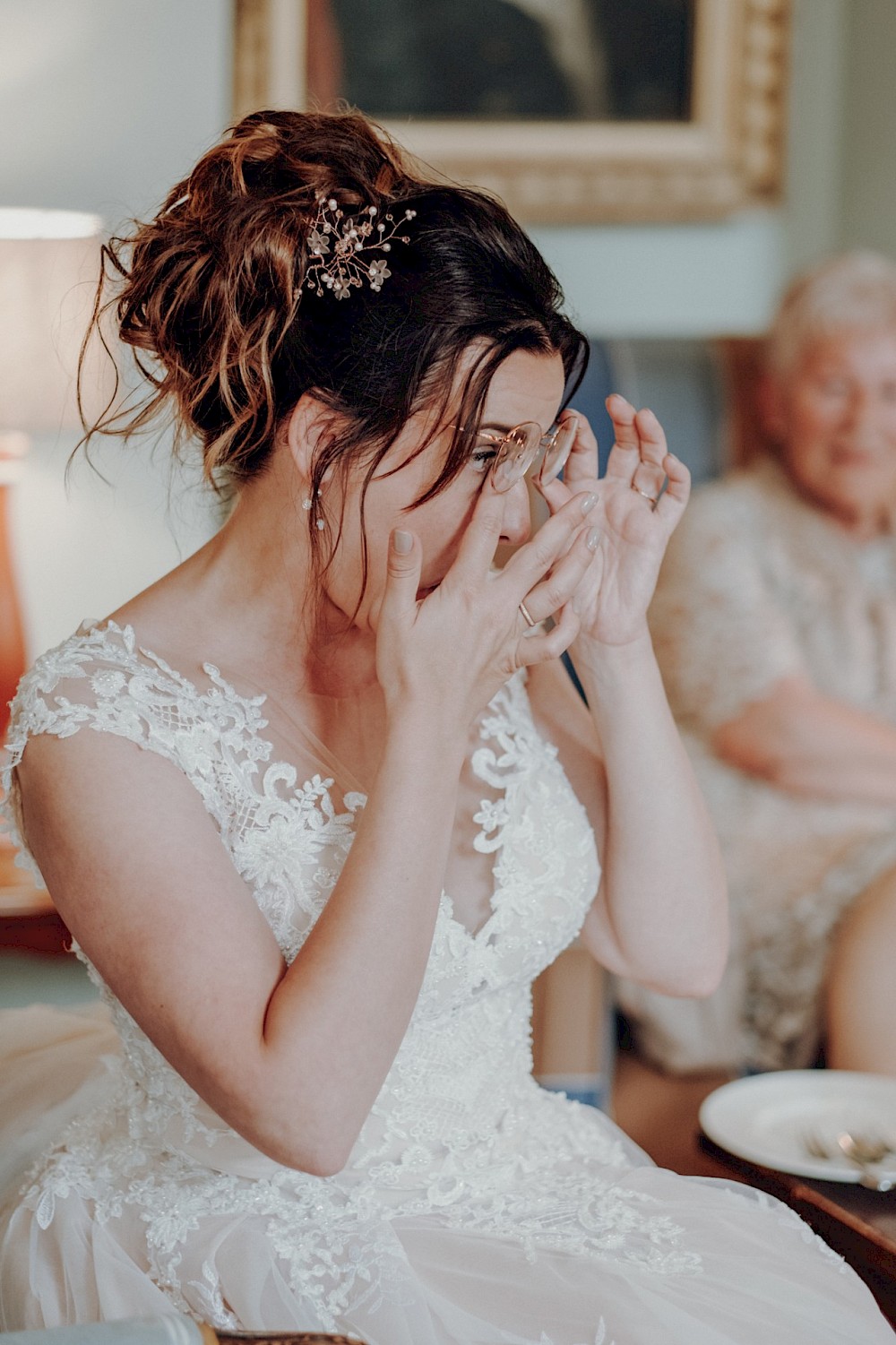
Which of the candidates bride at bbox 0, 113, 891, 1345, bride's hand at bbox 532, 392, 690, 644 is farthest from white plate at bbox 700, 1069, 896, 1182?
bride's hand at bbox 532, 392, 690, 644

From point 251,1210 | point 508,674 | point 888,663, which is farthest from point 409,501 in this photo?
point 888,663

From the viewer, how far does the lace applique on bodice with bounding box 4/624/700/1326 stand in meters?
1.07

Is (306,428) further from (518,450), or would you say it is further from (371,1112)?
(371,1112)

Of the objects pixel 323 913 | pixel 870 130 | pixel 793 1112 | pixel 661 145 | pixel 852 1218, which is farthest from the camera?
pixel 870 130

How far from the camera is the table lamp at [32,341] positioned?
7.02 ft

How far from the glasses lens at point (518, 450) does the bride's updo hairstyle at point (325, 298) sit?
0.04 meters

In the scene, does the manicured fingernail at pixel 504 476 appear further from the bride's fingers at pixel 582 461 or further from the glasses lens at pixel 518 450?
the bride's fingers at pixel 582 461

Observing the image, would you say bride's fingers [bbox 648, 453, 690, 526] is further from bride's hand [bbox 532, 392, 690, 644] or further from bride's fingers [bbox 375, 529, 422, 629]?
bride's fingers [bbox 375, 529, 422, 629]

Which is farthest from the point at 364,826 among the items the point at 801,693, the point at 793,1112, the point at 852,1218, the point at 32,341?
the point at 801,693

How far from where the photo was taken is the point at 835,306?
2.61m

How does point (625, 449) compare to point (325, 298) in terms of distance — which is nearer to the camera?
point (325, 298)

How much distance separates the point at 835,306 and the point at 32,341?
150 cm

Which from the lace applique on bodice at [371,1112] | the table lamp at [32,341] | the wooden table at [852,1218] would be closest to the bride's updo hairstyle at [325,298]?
the lace applique on bodice at [371,1112]

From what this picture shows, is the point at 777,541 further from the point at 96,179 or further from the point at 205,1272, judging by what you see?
the point at 205,1272
